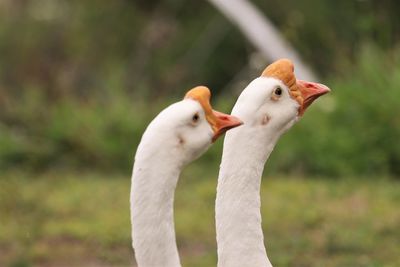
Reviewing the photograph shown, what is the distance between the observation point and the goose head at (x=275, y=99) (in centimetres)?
596

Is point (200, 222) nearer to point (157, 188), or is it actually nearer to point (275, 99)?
point (275, 99)

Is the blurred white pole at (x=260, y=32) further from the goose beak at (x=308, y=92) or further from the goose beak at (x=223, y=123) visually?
the goose beak at (x=223, y=123)

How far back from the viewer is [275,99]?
6.05 metres

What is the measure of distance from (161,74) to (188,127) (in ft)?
49.4

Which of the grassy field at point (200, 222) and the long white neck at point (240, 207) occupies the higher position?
the grassy field at point (200, 222)

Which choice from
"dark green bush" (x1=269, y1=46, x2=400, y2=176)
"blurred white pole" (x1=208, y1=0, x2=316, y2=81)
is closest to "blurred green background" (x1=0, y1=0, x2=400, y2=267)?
"dark green bush" (x1=269, y1=46, x2=400, y2=176)

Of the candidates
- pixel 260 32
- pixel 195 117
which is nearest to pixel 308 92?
pixel 195 117

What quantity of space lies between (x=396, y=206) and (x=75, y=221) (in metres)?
2.84

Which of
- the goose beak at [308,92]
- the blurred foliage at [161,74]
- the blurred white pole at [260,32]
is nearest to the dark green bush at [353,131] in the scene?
the blurred foliage at [161,74]

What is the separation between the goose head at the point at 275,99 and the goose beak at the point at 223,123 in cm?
13

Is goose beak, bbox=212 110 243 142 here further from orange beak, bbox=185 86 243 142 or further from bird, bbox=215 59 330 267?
bird, bbox=215 59 330 267

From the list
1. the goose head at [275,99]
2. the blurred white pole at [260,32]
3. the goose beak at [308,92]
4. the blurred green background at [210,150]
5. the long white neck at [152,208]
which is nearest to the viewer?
the long white neck at [152,208]

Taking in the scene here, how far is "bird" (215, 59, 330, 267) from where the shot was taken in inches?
229

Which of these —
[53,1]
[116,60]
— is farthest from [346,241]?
[53,1]
